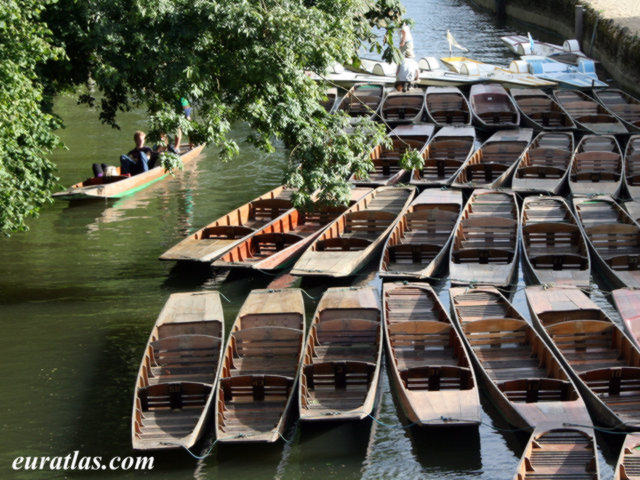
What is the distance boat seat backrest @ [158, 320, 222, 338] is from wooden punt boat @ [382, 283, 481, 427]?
244cm

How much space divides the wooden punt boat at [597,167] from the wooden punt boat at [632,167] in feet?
0.52

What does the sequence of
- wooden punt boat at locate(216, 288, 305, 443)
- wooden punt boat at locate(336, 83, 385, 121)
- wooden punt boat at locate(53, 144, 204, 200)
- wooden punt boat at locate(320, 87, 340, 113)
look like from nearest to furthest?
1. wooden punt boat at locate(216, 288, 305, 443)
2. wooden punt boat at locate(53, 144, 204, 200)
3. wooden punt boat at locate(336, 83, 385, 121)
4. wooden punt boat at locate(320, 87, 340, 113)

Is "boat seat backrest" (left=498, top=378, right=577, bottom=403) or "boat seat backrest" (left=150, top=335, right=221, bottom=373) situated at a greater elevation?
"boat seat backrest" (left=498, top=378, right=577, bottom=403)

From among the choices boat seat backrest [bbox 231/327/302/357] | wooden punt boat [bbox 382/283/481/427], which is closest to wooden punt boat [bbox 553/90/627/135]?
wooden punt boat [bbox 382/283/481/427]

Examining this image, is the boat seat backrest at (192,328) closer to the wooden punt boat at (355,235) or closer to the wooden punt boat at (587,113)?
the wooden punt boat at (355,235)

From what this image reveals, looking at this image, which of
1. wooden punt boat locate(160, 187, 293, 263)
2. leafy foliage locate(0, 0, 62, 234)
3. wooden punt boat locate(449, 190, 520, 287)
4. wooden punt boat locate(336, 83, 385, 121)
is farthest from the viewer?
wooden punt boat locate(336, 83, 385, 121)

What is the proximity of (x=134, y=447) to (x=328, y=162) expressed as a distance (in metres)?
5.56

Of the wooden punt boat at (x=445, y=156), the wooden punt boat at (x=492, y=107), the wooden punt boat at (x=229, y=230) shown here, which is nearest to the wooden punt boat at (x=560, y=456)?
the wooden punt boat at (x=229, y=230)

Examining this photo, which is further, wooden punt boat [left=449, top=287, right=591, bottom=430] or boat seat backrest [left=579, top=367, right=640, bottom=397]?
boat seat backrest [left=579, top=367, right=640, bottom=397]

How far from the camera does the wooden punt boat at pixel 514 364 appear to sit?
34.3 feet

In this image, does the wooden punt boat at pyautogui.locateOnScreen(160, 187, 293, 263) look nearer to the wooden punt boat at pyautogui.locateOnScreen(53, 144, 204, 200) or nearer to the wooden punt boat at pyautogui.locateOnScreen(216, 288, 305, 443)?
the wooden punt boat at pyautogui.locateOnScreen(216, 288, 305, 443)

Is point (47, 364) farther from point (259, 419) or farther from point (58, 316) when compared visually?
point (259, 419)

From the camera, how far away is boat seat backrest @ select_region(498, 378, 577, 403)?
36.0 feet

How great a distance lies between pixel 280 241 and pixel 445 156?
22.9 ft
